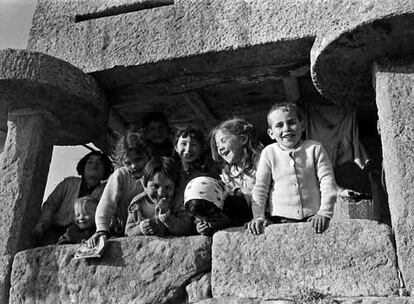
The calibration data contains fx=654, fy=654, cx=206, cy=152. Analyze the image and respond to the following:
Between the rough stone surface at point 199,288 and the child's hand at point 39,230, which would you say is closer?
the rough stone surface at point 199,288

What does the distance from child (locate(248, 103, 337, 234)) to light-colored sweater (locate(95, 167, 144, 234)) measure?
2.89 ft

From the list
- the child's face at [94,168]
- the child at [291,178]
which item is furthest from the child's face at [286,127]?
the child's face at [94,168]

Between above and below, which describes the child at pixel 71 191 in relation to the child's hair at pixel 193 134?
below

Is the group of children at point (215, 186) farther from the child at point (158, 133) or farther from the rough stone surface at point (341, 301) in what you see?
the rough stone surface at point (341, 301)

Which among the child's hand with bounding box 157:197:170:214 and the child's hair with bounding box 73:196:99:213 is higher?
the child's hair with bounding box 73:196:99:213

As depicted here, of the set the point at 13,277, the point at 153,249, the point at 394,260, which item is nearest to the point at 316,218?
the point at 394,260

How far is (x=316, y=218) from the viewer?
331 cm

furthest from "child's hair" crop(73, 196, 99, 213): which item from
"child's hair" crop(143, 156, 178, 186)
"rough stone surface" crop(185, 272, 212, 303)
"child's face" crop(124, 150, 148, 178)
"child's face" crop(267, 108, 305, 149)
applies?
"child's face" crop(267, 108, 305, 149)

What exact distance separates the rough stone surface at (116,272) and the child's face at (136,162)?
504 mm

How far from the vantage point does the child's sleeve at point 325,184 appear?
3.39 m

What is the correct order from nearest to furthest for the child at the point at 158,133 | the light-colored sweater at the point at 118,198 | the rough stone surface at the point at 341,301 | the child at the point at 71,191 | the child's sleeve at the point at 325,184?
the rough stone surface at the point at 341,301 → the child's sleeve at the point at 325,184 → the light-colored sweater at the point at 118,198 → the child at the point at 71,191 → the child at the point at 158,133

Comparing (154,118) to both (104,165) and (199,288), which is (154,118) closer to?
(104,165)

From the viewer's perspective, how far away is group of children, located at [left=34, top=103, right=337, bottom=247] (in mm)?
3508

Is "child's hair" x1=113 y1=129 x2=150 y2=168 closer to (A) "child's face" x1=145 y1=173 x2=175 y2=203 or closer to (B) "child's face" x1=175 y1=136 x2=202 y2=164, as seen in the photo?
(B) "child's face" x1=175 y1=136 x2=202 y2=164
